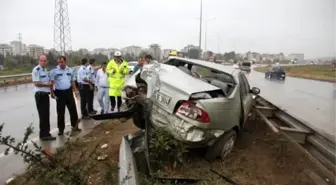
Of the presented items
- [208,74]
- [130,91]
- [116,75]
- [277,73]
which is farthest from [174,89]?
[277,73]

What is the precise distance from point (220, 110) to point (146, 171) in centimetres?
134

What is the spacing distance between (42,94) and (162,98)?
3.11 metres

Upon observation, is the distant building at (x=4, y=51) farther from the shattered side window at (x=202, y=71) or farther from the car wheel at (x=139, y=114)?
the car wheel at (x=139, y=114)

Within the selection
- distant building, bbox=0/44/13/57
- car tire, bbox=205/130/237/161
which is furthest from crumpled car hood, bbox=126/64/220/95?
distant building, bbox=0/44/13/57

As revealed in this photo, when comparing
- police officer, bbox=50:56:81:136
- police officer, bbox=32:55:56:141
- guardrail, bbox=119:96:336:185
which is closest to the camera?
guardrail, bbox=119:96:336:185

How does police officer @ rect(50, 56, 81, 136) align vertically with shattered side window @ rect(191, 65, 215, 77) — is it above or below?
below

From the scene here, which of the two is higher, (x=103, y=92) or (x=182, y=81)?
(x=182, y=81)

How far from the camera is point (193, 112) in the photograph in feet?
14.2

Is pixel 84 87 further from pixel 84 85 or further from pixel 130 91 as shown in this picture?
pixel 130 91

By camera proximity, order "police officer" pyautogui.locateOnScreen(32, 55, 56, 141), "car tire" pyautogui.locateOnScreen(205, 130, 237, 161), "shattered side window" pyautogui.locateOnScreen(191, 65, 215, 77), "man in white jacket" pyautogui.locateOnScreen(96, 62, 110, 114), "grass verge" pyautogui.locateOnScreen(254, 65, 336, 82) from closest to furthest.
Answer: "car tire" pyautogui.locateOnScreen(205, 130, 237, 161) → "shattered side window" pyautogui.locateOnScreen(191, 65, 215, 77) → "police officer" pyautogui.locateOnScreen(32, 55, 56, 141) → "man in white jacket" pyautogui.locateOnScreen(96, 62, 110, 114) → "grass verge" pyautogui.locateOnScreen(254, 65, 336, 82)

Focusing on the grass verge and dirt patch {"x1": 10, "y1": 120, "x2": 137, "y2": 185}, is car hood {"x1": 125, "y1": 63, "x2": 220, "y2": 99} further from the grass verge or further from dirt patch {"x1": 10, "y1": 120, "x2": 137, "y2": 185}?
the grass verge

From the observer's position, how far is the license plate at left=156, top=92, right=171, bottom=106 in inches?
178

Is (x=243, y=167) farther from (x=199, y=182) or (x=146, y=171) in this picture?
(x=146, y=171)

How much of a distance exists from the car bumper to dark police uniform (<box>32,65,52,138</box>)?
290cm
